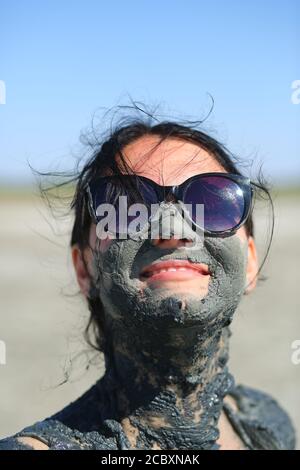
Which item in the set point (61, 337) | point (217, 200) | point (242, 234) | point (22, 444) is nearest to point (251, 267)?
point (242, 234)

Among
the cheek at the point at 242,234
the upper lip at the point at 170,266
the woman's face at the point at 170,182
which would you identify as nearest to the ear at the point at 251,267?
the woman's face at the point at 170,182

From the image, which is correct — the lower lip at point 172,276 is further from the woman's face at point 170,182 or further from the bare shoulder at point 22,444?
the bare shoulder at point 22,444

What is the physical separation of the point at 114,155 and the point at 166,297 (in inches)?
32.4

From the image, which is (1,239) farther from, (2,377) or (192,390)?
(192,390)

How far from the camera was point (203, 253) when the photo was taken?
9.65 feet

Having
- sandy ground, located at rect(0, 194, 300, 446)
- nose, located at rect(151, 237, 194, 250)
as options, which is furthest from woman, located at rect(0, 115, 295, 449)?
sandy ground, located at rect(0, 194, 300, 446)

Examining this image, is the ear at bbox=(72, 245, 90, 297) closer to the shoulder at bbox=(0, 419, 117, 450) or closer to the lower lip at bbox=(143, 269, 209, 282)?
the lower lip at bbox=(143, 269, 209, 282)

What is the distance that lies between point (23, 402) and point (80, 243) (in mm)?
5920

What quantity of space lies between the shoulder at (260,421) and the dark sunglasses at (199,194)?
1.24 m

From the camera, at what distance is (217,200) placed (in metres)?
3.08

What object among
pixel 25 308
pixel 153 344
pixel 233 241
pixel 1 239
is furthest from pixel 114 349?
pixel 1 239

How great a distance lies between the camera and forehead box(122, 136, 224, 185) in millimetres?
3080

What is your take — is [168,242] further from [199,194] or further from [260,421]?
[260,421]
